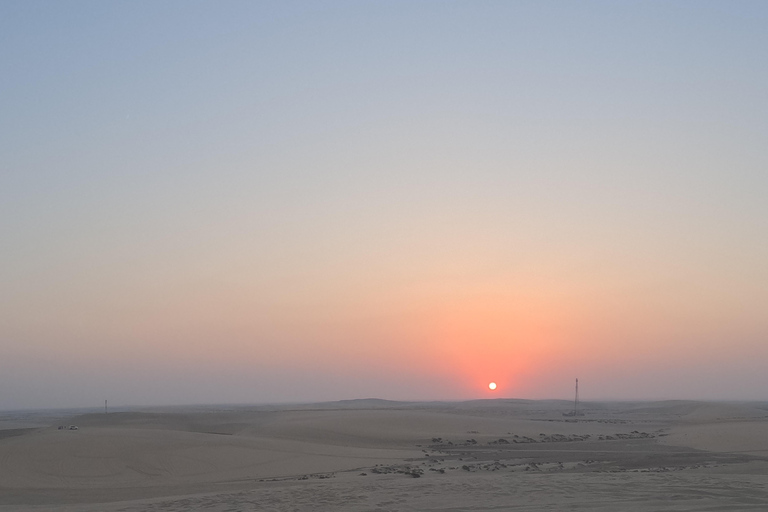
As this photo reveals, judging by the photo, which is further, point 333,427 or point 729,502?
point 333,427

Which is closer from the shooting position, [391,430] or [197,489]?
[197,489]

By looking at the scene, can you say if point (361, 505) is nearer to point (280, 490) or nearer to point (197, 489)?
point (280, 490)

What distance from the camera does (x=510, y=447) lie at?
34.5 m

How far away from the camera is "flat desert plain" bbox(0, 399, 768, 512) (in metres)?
16.0

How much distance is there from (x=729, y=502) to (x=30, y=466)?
24638 millimetres

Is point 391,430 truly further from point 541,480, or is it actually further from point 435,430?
point 541,480

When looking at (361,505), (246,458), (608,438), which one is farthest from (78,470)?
(608,438)

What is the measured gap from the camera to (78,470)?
25656 mm

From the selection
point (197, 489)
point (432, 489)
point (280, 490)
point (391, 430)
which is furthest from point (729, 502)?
point (391, 430)

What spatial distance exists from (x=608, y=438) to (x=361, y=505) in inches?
1110

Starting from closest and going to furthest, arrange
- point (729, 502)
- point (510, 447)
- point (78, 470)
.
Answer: point (729, 502)
point (78, 470)
point (510, 447)

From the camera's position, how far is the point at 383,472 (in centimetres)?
2238

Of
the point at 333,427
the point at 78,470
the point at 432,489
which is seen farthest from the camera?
the point at 333,427

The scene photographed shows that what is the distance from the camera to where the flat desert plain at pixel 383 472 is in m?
16.0
